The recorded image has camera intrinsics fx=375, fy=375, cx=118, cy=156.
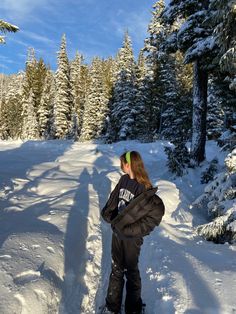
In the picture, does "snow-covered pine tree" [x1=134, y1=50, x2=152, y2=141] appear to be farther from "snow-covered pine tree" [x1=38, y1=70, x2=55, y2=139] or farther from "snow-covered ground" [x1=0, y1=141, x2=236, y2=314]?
"snow-covered ground" [x1=0, y1=141, x2=236, y2=314]

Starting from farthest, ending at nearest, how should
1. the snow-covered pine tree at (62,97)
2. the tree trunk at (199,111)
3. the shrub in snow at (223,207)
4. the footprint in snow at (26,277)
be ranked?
1. the snow-covered pine tree at (62,97)
2. the tree trunk at (199,111)
3. the shrub in snow at (223,207)
4. the footprint in snow at (26,277)

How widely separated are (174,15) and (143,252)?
472 inches

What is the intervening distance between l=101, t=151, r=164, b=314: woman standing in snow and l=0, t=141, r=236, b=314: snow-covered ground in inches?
18.2

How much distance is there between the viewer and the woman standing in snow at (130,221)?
15.5 feet

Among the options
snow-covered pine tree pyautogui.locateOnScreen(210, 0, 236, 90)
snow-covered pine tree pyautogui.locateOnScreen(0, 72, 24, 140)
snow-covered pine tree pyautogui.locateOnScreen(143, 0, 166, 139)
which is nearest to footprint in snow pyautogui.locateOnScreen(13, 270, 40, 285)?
snow-covered pine tree pyautogui.locateOnScreen(210, 0, 236, 90)

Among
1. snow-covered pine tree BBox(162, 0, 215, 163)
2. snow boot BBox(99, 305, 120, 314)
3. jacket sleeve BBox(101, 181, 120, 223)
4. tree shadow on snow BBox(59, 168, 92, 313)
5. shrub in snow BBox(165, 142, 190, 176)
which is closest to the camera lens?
jacket sleeve BBox(101, 181, 120, 223)

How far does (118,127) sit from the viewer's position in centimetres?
4303

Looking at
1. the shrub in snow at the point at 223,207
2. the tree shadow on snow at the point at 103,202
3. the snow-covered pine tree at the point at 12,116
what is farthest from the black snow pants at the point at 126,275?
the snow-covered pine tree at the point at 12,116

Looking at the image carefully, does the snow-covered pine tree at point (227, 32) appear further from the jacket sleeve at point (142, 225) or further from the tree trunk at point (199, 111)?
the tree trunk at point (199, 111)

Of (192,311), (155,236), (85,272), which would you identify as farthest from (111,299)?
(155,236)

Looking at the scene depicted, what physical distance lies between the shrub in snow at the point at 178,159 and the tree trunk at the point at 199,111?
48 cm

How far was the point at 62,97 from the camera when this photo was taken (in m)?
52.3

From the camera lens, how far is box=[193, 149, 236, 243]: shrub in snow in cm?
786

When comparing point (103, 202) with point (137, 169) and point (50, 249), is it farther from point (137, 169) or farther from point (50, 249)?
point (137, 169)
